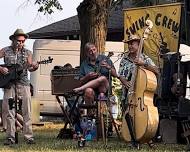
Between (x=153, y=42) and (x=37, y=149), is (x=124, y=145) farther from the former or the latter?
(x=153, y=42)

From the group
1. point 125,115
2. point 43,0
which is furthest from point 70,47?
point 125,115

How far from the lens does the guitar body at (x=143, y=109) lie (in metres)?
8.41

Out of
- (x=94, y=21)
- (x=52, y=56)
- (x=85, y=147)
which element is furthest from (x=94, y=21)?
(x=52, y=56)

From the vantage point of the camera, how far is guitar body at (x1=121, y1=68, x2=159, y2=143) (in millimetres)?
8414

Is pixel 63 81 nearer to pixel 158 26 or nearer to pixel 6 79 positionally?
pixel 6 79

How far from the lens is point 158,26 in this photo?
1141cm

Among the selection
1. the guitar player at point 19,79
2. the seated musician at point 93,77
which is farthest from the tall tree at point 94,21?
the guitar player at point 19,79

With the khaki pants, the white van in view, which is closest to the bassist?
the khaki pants

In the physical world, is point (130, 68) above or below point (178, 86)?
above

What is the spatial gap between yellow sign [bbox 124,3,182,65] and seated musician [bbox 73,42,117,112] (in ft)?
3.36

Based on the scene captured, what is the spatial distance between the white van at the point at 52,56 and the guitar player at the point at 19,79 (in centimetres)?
726

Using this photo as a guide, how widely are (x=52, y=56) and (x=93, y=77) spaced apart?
25.5 ft

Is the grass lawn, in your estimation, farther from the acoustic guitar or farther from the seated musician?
the acoustic guitar

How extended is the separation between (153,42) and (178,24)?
628 millimetres
